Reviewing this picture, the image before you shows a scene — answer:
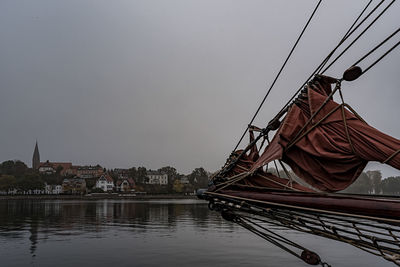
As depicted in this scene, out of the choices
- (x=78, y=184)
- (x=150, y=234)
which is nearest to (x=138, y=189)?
(x=78, y=184)

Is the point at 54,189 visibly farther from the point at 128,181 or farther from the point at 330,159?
the point at 330,159

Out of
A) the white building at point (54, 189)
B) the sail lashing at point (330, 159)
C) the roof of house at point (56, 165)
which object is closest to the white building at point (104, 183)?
the white building at point (54, 189)

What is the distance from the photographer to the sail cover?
518cm

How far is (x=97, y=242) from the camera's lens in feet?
68.3

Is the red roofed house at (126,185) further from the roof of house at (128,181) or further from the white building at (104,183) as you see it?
the white building at (104,183)

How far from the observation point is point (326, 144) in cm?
574

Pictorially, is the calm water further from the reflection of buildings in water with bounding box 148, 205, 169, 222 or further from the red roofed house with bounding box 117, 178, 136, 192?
the red roofed house with bounding box 117, 178, 136, 192

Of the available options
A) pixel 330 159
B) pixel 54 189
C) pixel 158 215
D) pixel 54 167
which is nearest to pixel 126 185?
pixel 54 189

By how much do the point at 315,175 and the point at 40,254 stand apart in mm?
16327

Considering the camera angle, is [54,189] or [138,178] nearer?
[54,189]

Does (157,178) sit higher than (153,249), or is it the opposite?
(157,178)

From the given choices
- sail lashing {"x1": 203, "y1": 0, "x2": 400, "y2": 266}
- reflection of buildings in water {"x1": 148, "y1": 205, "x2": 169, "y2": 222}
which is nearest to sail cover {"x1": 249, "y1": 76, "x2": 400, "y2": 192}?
sail lashing {"x1": 203, "y1": 0, "x2": 400, "y2": 266}

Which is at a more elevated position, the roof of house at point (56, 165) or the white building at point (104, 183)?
the roof of house at point (56, 165)

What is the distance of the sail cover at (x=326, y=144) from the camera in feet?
17.0
